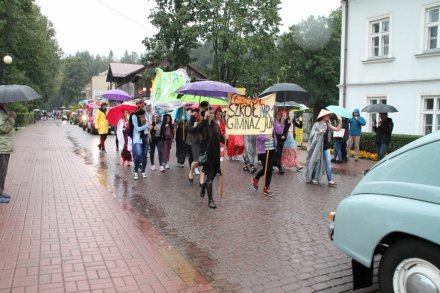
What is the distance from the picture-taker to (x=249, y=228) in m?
6.32

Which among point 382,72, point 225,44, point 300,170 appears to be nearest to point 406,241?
point 300,170

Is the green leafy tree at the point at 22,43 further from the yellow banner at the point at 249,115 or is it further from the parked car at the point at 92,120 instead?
the yellow banner at the point at 249,115

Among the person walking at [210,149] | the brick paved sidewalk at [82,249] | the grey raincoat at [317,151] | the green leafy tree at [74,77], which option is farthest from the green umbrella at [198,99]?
the green leafy tree at [74,77]

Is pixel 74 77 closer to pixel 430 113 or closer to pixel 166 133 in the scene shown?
pixel 430 113

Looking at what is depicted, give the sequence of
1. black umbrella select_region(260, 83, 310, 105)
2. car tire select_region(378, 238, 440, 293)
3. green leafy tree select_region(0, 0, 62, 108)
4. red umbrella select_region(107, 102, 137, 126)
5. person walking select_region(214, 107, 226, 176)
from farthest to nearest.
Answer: green leafy tree select_region(0, 0, 62, 108) → red umbrella select_region(107, 102, 137, 126) → black umbrella select_region(260, 83, 310, 105) → person walking select_region(214, 107, 226, 176) → car tire select_region(378, 238, 440, 293)

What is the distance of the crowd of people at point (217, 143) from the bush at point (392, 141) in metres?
1.72

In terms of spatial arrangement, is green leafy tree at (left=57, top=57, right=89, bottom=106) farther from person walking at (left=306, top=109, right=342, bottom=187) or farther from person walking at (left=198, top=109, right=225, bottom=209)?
person walking at (left=198, top=109, right=225, bottom=209)

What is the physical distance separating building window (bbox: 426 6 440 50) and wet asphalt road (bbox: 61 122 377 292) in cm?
870

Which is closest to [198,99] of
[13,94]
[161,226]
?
[13,94]

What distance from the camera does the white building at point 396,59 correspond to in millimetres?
16328

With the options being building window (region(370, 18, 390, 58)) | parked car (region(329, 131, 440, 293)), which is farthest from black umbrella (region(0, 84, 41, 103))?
building window (region(370, 18, 390, 58))

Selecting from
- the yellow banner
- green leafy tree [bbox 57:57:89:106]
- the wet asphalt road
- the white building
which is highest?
green leafy tree [bbox 57:57:89:106]

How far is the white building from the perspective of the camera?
16328mm

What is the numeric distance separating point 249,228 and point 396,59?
13963 mm
